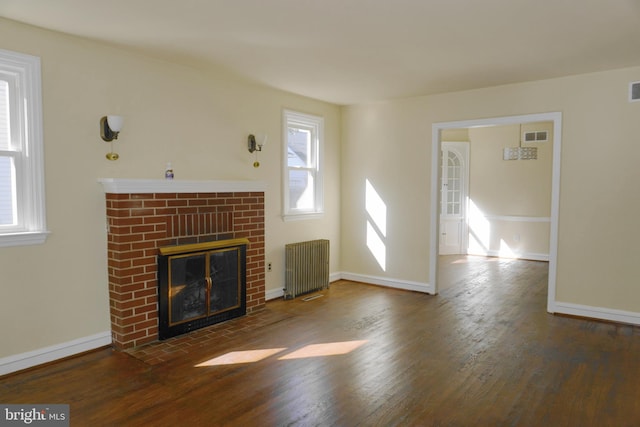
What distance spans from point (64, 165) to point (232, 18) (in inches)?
68.6

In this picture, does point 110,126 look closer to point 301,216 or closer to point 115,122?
point 115,122

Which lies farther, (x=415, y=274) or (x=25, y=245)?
(x=415, y=274)

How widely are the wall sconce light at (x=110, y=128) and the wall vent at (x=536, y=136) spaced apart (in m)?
7.24

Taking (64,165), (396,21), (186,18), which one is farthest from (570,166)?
(64,165)

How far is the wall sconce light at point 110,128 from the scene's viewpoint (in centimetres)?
347

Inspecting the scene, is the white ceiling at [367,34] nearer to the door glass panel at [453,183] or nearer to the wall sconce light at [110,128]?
the wall sconce light at [110,128]

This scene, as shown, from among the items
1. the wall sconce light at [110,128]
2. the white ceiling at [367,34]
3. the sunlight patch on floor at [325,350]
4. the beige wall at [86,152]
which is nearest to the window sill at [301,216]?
the beige wall at [86,152]

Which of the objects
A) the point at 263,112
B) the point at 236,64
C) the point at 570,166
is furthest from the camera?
the point at 263,112

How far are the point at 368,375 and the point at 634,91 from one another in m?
3.72

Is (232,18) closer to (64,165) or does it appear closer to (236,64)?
(236,64)

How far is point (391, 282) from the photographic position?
5875 mm

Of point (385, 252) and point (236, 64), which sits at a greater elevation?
point (236, 64)

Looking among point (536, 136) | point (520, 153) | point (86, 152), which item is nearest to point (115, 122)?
point (86, 152)

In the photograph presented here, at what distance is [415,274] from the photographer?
567 centimetres
